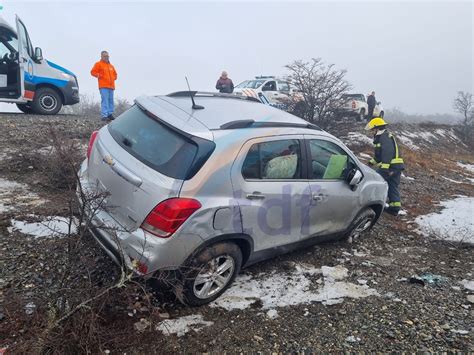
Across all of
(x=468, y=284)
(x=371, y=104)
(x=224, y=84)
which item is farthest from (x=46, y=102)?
(x=371, y=104)

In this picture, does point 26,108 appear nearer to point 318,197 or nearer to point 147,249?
point 147,249

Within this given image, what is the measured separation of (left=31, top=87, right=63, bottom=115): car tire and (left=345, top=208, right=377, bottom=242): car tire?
9072 mm

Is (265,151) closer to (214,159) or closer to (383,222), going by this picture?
(214,159)

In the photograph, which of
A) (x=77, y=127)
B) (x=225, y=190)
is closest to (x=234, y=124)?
(x=225, y=190)

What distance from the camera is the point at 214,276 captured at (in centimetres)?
312

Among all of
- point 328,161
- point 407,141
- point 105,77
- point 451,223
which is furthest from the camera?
point 407,141

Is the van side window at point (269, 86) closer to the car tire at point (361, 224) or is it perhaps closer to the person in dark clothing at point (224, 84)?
the person in dark clothing at point (224, 84)

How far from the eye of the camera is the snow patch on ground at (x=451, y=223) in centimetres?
546

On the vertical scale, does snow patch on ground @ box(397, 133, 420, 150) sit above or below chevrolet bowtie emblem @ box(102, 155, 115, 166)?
below

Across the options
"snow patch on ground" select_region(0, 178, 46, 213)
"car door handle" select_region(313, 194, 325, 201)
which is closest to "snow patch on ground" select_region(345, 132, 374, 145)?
"car door handle" select_region(313, 194, 325, 201)

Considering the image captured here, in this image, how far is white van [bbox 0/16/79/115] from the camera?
28.9 ft

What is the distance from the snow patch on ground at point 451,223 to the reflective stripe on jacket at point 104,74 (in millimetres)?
8248

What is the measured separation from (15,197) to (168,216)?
3083 mm

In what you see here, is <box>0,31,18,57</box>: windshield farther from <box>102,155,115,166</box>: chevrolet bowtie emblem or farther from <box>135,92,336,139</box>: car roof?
<box>102,155,115,166</box>: chevrolet bowtie emblem
